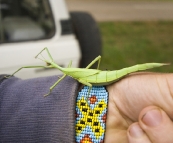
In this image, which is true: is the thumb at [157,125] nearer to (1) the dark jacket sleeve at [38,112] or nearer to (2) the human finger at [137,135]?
(2) the human finger at [137,135]

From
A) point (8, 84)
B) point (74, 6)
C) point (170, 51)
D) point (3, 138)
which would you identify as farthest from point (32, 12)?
point (74, 6)

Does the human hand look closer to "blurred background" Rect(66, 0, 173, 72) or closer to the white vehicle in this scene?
the white vehicle

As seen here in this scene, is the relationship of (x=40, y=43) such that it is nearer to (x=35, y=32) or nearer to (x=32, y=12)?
(x=35, y=32)

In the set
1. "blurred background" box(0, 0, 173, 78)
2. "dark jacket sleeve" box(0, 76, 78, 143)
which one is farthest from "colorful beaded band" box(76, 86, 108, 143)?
"blurred background" box(0, 0, 173, 78)

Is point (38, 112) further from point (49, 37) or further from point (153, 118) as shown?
point (49, 37)

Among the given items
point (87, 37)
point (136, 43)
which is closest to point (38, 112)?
point (87, 37)

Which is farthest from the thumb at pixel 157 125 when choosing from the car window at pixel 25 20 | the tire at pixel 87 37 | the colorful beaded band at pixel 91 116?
the tire at pixel 87 37
